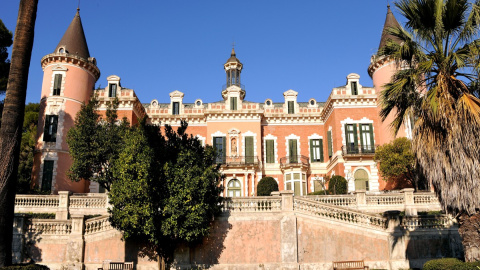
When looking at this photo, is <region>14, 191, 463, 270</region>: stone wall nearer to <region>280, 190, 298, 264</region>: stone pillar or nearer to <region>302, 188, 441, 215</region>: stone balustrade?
Result: <region>280, 190, 298, 264</region>: stone pillar

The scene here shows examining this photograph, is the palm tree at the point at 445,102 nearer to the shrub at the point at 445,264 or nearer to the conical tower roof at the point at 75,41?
the shrub at the point at 445,264

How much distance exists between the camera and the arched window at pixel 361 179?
31062mm

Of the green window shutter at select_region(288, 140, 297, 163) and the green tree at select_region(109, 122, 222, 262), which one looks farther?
the green window shutter at select_region(288, 140, 297, 163)

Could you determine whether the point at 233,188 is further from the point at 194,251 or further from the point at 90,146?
the point at 194,251

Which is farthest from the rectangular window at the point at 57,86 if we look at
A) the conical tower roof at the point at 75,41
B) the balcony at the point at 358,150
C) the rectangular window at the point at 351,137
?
the rectangular window at the point at 351,137

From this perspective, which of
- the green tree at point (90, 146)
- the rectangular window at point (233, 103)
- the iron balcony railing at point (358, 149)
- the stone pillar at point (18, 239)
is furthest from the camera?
the rectangular window at point (233, 103)

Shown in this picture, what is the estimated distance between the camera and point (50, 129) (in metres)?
29.7

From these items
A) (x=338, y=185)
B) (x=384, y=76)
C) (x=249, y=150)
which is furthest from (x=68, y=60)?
(x=384, y=76)

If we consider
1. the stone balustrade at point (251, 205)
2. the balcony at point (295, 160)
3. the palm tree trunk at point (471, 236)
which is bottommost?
the palm tree trunk at point (471, 236)

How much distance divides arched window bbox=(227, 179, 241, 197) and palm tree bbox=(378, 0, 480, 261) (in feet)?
68.6

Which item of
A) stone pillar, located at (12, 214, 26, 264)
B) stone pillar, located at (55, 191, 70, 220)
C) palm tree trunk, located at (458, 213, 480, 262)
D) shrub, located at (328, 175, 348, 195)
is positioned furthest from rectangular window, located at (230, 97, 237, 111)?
palm tree trunk, located at (458, 213, 480, 262)

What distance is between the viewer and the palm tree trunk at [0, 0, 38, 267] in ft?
37.4

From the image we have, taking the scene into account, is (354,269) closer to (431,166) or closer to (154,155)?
(431,166)

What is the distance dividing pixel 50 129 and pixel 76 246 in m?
15.3
